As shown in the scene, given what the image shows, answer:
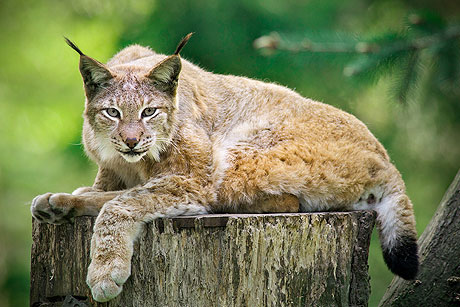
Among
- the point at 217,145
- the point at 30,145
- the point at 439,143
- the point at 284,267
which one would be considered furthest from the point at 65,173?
the point at 284,267

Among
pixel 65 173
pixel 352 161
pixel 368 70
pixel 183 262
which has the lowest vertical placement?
pixel 183 262

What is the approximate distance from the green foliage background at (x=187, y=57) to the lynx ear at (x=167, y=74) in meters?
1.57

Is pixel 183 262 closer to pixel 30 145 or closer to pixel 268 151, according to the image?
pixel 268 151

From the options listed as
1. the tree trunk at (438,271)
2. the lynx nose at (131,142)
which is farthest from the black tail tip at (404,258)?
the lynx nose at (131,142)

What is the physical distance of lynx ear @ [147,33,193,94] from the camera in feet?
16.4

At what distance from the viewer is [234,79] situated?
6.18m

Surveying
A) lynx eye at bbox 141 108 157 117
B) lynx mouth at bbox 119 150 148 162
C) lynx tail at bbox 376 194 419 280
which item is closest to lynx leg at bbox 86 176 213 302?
lynx mouth at bbox 119 150 148 162

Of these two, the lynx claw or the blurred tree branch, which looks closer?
the lynx claw

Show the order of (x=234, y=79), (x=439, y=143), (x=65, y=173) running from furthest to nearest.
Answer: (x=65, y=173) < (x=439, y=143) < (x=234, y=79)

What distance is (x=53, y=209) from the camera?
485 centimetres

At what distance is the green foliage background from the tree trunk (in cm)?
148

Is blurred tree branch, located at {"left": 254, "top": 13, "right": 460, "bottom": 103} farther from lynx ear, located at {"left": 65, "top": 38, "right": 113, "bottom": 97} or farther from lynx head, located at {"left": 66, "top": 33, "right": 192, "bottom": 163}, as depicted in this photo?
lynx ear, located at {"left": 65, "top": 38, "right": 113, "bottom": 97}

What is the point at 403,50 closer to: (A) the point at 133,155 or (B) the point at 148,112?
(B) the point at 148,112

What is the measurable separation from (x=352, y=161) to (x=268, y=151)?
0.71 metres
